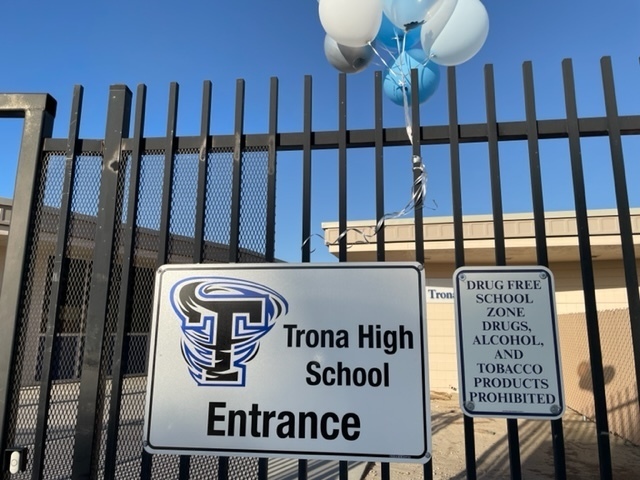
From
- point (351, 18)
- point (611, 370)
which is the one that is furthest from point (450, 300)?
point (351, 18)

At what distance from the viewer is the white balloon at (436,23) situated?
102 inches

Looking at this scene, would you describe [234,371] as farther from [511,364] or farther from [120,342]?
[511,364]

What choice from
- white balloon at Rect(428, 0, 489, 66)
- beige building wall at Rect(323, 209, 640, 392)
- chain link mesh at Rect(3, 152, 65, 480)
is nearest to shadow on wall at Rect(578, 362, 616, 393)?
beige building wall at Rect(323, 209, 640, 392)

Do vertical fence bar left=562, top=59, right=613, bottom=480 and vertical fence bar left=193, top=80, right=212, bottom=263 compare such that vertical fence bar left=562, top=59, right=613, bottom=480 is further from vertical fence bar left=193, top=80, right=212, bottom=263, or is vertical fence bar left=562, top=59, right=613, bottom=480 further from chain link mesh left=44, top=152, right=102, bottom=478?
chain link mesh left=44, top=152, right=102, bottom=478

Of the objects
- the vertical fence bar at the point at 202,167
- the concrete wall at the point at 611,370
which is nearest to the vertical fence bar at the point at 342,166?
the vertical fence bar at the point at 202,167

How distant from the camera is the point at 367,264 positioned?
6.03 feet

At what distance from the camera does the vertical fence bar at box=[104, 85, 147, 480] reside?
→ 1.93m

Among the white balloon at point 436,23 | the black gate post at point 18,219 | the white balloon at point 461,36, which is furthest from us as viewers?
the white balloon at point 461,36

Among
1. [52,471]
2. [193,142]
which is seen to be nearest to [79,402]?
[52,471]

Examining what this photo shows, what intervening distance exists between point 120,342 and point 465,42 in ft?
7.96

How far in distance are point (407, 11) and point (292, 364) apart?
6.33ft

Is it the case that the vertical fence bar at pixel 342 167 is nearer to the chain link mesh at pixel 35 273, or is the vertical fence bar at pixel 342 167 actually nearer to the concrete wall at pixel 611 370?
the chain link mesh at pixel 35 273

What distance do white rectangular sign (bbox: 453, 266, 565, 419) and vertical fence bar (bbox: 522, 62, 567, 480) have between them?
9 cm

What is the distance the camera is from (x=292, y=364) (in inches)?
72.1
